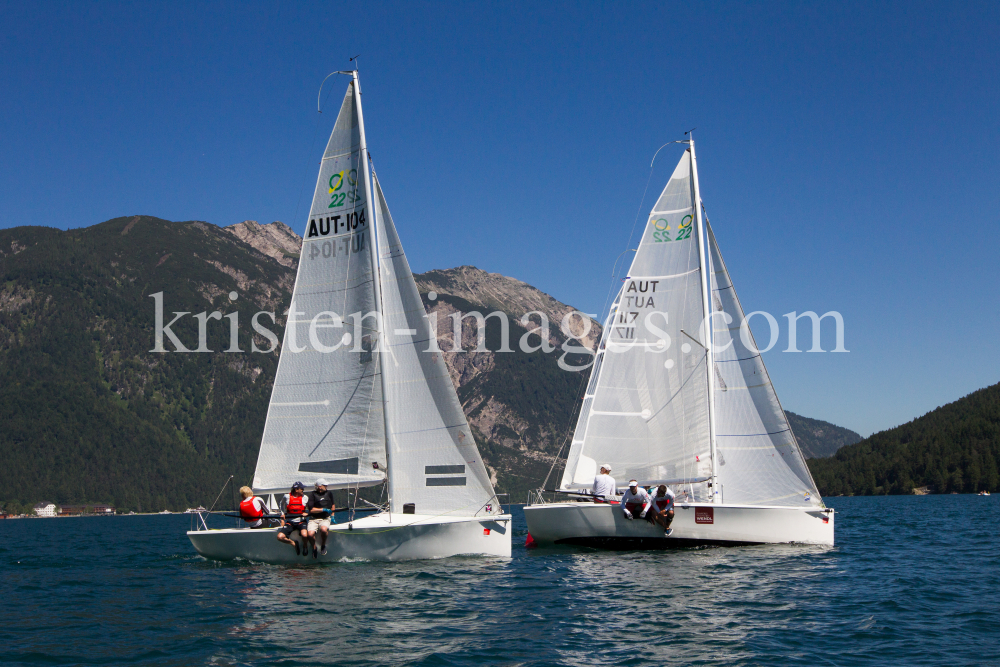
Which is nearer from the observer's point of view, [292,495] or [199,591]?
[199,591]

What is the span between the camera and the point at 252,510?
21.6 metres

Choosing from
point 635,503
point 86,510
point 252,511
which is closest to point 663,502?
point 635,503

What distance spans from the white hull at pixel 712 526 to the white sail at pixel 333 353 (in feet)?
23.3

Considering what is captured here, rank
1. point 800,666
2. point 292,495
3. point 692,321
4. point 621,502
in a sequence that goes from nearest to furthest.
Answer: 1. point 800,666
2. point 292,495
3. point 621,502
4. point 692,321

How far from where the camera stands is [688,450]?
26125 mm

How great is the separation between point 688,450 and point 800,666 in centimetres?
1519

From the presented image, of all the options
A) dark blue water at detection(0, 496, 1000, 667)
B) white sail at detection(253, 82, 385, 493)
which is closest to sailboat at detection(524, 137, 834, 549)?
dark blue water at detection(0, 496, 1000, 667)

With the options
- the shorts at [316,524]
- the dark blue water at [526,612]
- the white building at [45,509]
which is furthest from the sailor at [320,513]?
the white building at [45,509]

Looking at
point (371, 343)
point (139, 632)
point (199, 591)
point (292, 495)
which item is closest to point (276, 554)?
point (292, 495)

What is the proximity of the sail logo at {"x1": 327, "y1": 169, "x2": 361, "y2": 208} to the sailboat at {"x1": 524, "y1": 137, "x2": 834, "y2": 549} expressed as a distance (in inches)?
380

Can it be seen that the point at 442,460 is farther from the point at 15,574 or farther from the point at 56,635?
the point at 15,574

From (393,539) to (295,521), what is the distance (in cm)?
242

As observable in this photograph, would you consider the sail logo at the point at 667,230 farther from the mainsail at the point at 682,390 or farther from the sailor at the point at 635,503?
the sailor at the point at 635,503

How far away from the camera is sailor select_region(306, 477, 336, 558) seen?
2028 cm
